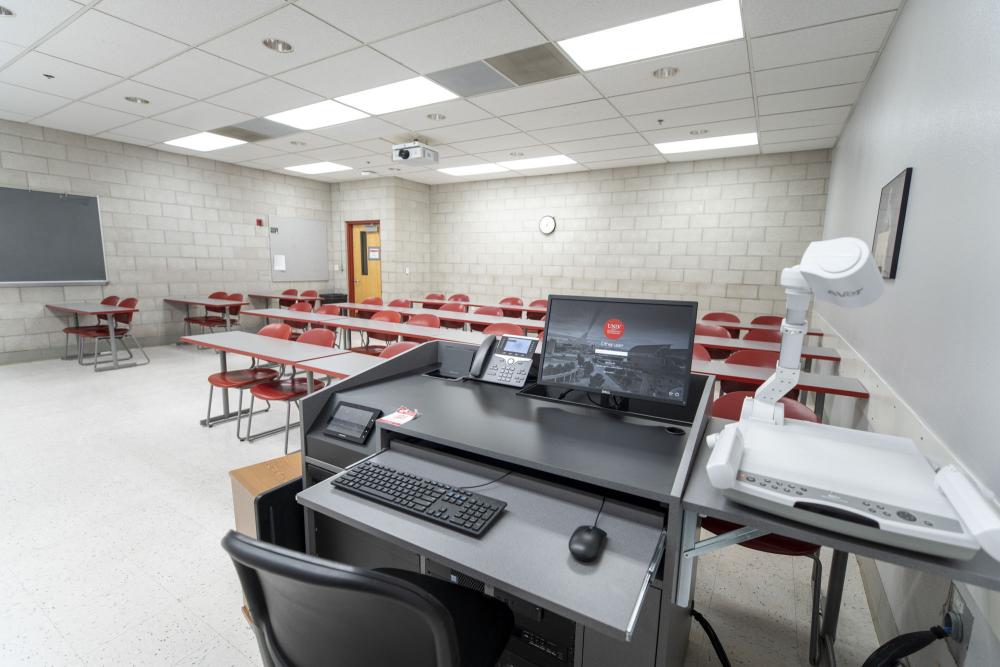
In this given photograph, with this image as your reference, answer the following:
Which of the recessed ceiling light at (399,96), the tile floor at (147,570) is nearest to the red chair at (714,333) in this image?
the tile floor at (147,570)

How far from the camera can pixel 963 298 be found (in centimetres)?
143

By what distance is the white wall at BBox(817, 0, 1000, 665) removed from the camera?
→ 126cm

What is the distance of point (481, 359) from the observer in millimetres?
1804

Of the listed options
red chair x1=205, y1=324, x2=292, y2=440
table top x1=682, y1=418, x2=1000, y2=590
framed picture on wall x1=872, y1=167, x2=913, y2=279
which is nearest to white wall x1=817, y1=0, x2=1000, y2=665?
framed picture on wall x1=872, y1=167, x2=913, y2=279

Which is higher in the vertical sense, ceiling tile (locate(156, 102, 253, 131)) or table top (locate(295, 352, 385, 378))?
ceiling tile (locate(156, 102, 253, 131))

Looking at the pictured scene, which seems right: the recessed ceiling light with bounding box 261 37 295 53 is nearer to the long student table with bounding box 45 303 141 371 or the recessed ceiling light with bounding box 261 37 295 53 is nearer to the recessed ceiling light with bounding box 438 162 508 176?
the long student table with bounding box 45 303 141 371

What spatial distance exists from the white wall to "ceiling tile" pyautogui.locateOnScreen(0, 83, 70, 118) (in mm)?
6882

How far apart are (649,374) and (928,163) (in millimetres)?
1761

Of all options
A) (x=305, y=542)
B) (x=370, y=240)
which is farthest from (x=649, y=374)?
(x=370, y=240)

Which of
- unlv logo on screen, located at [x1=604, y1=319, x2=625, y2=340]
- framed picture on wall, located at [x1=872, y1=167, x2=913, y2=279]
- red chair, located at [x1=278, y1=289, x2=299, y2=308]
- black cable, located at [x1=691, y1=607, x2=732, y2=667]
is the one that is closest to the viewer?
unlv logo on screen, located at [x1=604, y1=319, x2=625, y2=340]

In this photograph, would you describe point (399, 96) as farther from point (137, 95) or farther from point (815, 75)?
point (815, 75)

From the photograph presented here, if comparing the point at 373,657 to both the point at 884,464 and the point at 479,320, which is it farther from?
the point at 479,320

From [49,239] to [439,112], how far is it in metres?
5.35

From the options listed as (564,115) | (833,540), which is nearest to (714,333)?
(564,115)
